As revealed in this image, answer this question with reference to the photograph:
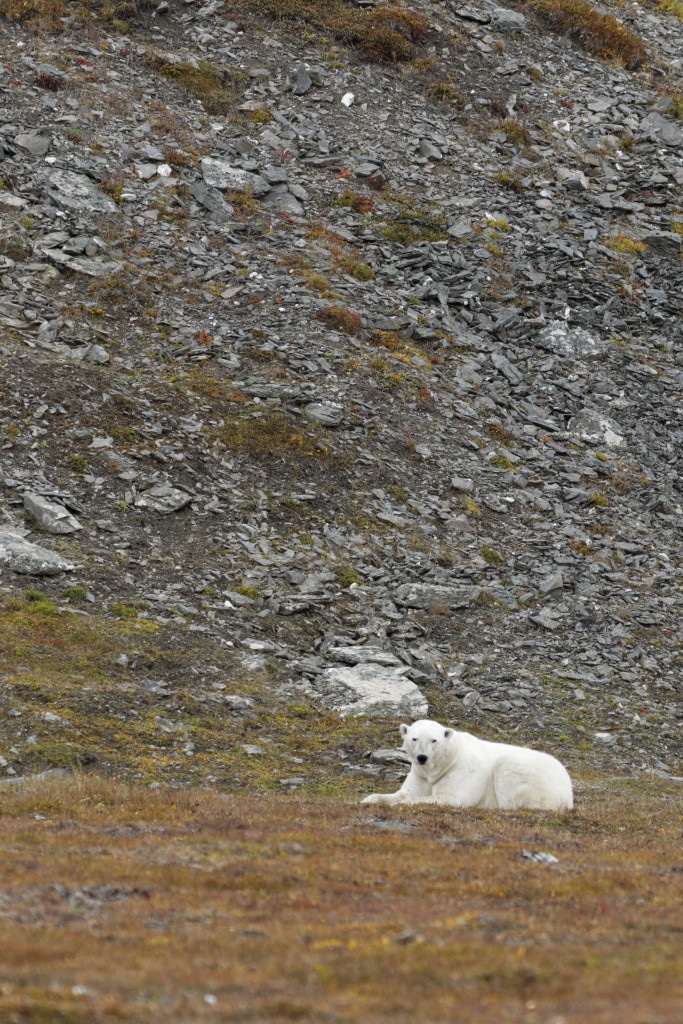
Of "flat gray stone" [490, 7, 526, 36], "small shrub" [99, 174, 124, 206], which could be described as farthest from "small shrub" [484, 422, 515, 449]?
"flat gray stone" [490, 7, 526, 36]

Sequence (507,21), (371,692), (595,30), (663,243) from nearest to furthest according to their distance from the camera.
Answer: (371,692) < (663,243) < (507,21) < (595,30)

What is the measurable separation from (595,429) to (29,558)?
57.2ft

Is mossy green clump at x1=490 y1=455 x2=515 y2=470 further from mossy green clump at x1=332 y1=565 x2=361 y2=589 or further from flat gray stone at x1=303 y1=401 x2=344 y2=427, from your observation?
mossy green clump at x1=332 y1=565 x2=361 y2=589

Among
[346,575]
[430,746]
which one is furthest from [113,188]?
[430,746]

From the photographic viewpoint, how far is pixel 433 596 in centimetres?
2448

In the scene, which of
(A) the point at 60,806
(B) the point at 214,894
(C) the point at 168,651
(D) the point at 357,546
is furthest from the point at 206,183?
(B) the point at 214,894

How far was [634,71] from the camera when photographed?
4709 centimetres

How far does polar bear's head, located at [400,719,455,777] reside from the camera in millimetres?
15320

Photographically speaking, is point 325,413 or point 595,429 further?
point 595,429

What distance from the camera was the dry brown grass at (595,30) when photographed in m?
47.2

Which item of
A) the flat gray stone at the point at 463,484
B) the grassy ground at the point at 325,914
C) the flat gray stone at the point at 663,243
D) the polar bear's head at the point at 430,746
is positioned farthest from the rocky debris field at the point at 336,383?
the grassy ground at the point at 325,914

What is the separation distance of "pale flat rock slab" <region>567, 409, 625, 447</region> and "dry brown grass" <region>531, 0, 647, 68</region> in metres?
21.6

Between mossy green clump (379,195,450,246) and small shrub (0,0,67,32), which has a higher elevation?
small shrub (0,0,67,32)

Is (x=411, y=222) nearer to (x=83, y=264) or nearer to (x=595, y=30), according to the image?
(x=83, y=264)
